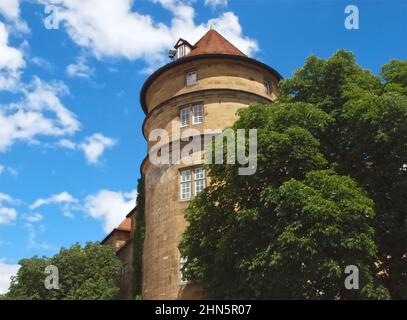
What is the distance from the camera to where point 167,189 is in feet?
100

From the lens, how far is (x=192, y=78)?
32.7 m

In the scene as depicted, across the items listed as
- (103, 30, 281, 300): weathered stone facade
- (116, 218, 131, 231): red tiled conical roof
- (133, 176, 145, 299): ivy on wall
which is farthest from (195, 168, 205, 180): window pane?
(116, 218, 131, 231): red tiled conical roof

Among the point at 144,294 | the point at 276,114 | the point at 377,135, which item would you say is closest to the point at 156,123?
the point at 144,294

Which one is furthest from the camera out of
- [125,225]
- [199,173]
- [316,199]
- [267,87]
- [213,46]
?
[125,225]

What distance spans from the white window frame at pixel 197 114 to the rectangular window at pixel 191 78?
1.65 m

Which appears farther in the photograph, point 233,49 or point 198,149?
point 233,49

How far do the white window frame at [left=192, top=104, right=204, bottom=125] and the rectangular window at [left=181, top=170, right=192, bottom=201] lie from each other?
116 inches

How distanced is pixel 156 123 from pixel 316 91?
37.5 ft

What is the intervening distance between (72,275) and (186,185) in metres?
10.5

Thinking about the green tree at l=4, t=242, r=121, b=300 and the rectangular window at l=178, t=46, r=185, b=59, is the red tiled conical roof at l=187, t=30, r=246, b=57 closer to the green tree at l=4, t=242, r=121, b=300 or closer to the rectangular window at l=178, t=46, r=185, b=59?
the rectangular window at l=178, t=46, r=185, b=59

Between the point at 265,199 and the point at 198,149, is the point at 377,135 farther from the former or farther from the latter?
the point at 198,149

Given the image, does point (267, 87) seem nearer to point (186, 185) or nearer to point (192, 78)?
point (192, 78)

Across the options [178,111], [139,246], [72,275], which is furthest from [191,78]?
[72,275]

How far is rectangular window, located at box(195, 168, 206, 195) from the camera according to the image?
29.4m
